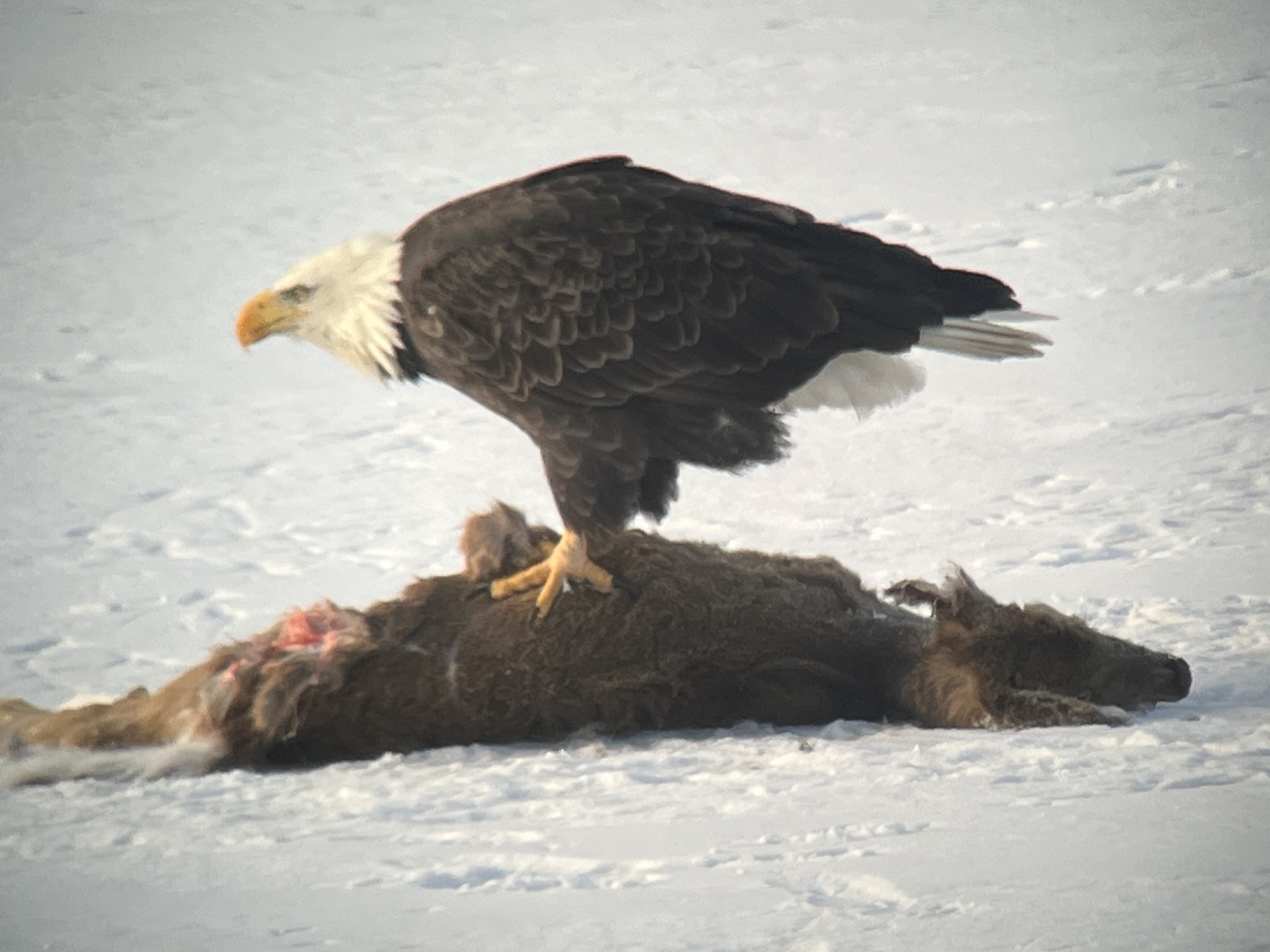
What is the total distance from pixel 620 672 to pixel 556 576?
0.32 m

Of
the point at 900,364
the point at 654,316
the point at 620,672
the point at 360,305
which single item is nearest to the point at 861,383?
the point at 900,364

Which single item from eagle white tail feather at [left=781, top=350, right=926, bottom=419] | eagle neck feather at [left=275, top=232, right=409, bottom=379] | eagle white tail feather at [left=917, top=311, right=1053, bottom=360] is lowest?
eagle white tail feather at [left=781, top=350, right=926, bottom=419]

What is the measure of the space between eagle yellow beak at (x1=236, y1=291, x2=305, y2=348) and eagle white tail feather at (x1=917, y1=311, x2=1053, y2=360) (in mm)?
1825

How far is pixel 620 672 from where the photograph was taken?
164 inches

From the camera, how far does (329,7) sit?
14.1 metres

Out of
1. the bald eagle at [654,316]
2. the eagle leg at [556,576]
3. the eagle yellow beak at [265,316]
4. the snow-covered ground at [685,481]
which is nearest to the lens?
the snow-covered ground at [685,481]

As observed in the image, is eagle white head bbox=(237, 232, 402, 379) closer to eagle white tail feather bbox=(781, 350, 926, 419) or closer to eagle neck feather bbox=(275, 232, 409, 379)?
eagle neck feather bbox=(275, 232, 409, 379)

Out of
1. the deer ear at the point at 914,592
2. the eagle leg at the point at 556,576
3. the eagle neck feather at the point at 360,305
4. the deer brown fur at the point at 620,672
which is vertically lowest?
the deer brown fur at the point at 620,672

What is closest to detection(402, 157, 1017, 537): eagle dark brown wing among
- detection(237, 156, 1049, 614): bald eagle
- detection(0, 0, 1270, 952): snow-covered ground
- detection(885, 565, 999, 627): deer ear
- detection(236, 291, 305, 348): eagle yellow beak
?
detection(237, 156, 1049, 614): bald eagle

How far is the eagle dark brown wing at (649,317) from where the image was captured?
4.74m

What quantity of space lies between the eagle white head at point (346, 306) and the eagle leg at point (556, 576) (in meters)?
0.90

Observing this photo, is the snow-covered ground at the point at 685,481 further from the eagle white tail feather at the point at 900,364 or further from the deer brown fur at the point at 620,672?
the eagle white tail feather at the point at 900,364

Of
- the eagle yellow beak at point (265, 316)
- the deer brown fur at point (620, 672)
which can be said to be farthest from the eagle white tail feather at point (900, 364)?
the eagle yellow beak at point (265, 316)

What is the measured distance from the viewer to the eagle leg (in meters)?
4.29
